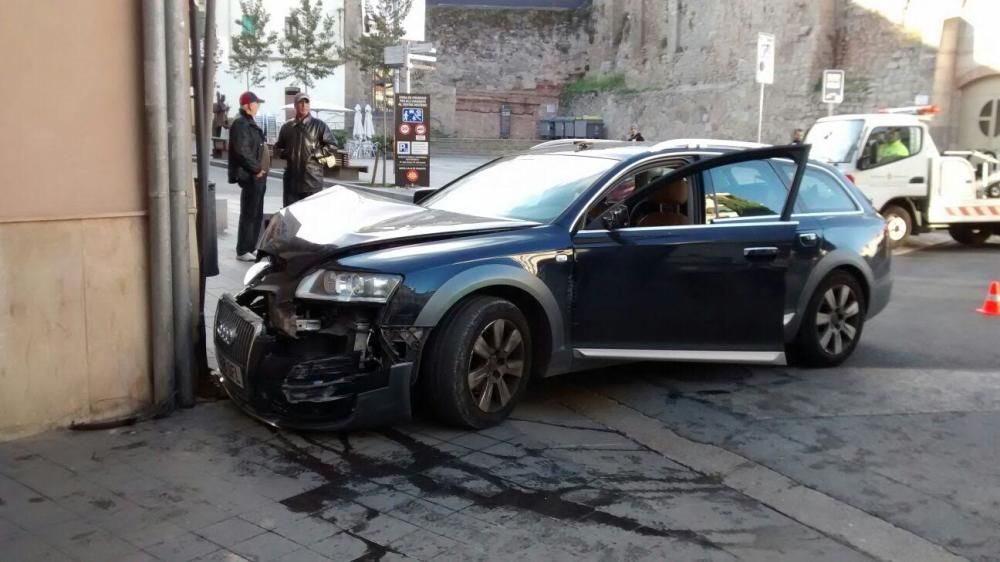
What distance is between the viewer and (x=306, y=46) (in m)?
46.2

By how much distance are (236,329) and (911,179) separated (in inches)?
493

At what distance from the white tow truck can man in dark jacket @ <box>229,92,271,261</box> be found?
8966 mm

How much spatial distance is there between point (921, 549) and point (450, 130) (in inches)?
1884

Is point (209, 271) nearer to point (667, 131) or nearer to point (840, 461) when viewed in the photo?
point (840, 461)

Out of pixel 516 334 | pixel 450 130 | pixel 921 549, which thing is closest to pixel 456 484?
pixel 516 334

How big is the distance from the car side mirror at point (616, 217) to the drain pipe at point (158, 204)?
2.50m

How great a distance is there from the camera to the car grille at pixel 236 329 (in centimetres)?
501

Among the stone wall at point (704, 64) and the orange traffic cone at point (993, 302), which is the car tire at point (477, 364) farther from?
the stone wall at point (704, 64)

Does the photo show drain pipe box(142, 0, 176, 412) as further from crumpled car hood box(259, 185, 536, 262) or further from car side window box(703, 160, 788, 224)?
car side window box(703, 160, 788, 224)

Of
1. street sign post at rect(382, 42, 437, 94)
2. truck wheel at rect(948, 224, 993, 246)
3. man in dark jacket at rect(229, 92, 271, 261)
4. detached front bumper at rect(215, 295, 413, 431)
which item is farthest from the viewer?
street sign post at rect(382, 42, 437, 94)

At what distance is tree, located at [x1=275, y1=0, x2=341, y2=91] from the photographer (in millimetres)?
45781

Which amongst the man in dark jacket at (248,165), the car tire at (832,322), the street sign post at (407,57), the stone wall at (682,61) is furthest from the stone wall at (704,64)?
the car tire at (832,322)

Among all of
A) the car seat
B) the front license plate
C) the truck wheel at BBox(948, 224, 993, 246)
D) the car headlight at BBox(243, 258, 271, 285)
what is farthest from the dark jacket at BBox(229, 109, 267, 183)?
the truck wheel at BBox(948, 224, 993, 246)

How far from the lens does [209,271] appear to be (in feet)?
21.9
